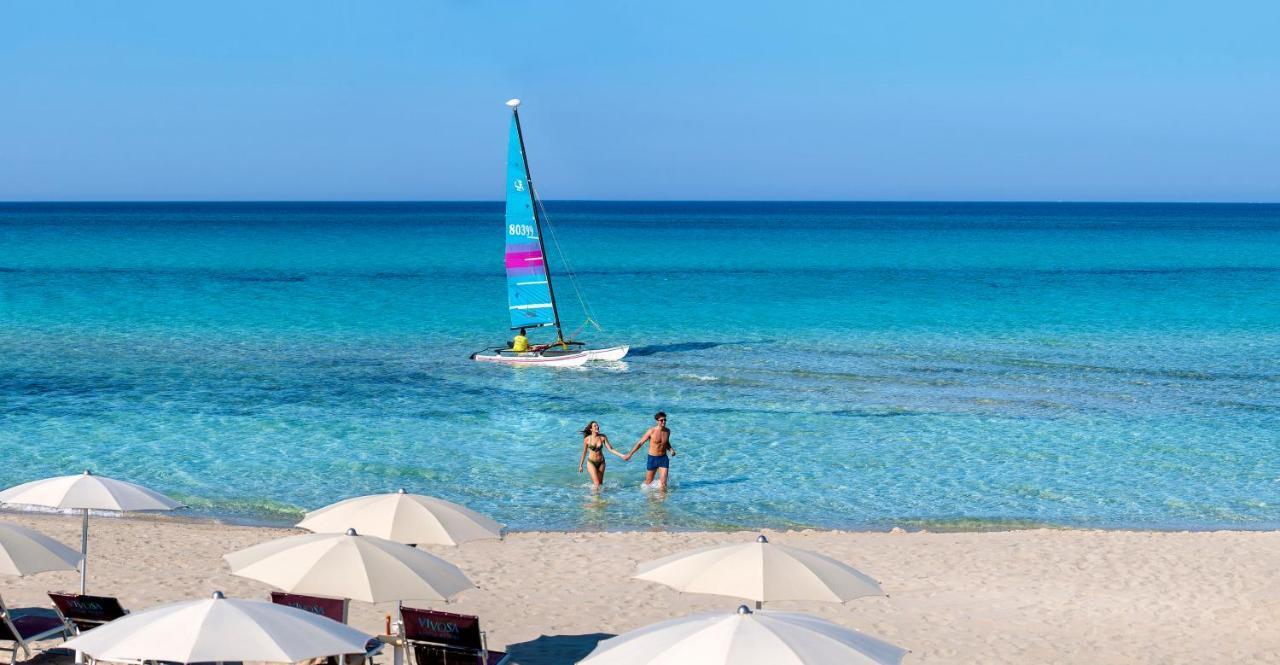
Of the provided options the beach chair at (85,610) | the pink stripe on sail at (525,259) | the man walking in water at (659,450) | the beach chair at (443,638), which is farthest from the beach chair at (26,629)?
the pink stripe on sail at (525,259)

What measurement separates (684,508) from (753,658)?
462 inches

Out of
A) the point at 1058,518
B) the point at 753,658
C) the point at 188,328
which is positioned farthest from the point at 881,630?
the point at 188,328

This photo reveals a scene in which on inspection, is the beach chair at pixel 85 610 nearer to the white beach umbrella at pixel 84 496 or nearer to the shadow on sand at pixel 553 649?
the white beach umbrella at pixel 84 496

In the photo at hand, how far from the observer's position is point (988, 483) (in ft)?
68.1

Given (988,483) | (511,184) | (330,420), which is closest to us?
(988,483)

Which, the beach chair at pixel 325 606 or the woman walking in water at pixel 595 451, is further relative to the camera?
the woman walking in water at pixel 595 451

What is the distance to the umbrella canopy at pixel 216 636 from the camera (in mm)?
7762

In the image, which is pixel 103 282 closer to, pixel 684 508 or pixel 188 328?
pixel 188 328

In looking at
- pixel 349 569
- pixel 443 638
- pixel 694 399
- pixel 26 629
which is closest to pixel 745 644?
pixel 349 569

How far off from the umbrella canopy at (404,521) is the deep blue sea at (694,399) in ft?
21.7

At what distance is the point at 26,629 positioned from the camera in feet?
36.1

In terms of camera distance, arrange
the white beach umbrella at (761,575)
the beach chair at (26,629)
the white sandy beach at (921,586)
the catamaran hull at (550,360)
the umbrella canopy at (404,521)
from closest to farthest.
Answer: the white beach umbrella at (761,575)
the beach chair at (26,629)
the umbrella canopy at (404,521)
the white sandy beach at (921,586)
the catamaran hull at (550,360)

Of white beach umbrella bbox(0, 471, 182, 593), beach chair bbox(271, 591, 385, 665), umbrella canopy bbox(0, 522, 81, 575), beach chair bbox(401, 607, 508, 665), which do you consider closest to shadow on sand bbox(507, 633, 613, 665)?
beach chair bbox(401, 607, 508, 665)

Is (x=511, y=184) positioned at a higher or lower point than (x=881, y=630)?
higher
